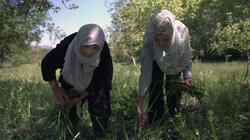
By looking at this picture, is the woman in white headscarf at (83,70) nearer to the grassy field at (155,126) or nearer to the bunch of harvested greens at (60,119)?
the bunch of harvested greens at (60,119)

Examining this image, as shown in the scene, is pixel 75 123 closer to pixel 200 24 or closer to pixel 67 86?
pixel 67 86

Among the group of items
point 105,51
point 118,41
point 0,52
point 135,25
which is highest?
point 105,51

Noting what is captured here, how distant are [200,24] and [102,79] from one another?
23.9m

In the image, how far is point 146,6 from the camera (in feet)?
38.7

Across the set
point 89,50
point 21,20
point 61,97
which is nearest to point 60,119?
point 61,97

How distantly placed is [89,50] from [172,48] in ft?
2.79

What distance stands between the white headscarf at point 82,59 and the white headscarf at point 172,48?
1.72 feet

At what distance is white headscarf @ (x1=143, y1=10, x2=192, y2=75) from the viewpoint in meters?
2.01

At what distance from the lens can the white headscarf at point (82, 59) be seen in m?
2.06

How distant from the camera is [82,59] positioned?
7.02ft

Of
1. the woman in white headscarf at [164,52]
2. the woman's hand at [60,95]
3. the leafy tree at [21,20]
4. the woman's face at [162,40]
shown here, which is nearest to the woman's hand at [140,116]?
the woman in white headscarf at [164,52]

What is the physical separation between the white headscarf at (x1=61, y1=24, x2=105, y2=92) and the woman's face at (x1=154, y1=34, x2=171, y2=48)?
0.56 m

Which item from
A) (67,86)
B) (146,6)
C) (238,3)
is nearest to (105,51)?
(67,86)

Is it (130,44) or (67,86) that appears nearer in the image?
(67,86)
